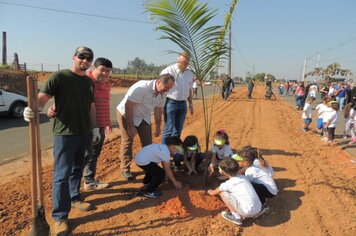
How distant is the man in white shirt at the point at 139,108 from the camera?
4562 mm

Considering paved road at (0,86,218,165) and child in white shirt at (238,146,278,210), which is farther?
paved road at (0,86,218,165)

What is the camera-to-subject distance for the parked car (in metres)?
10.9

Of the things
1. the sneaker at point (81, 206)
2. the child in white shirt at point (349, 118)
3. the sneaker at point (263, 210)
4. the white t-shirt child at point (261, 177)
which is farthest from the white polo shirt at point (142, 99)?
the child in white shirt at point (349, 118)

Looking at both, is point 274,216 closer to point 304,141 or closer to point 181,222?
point 181,222

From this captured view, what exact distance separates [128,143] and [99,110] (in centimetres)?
81

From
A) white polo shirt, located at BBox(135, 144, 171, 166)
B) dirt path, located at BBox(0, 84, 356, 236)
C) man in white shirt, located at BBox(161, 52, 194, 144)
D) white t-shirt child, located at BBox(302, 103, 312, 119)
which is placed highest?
man in white shirt, located at BBox(161, 52, 194, 144)

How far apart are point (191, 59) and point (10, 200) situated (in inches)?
127

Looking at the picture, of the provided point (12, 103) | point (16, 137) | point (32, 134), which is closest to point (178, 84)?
point (32, 134)

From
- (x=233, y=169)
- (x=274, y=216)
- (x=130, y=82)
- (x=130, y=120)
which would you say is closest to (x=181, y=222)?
(x=233, y=169)

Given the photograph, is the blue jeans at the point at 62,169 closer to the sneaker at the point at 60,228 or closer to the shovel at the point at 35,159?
the sneaker at the point at 60,228

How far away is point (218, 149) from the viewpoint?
212 inches

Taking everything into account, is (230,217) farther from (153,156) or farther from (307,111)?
(307,111)

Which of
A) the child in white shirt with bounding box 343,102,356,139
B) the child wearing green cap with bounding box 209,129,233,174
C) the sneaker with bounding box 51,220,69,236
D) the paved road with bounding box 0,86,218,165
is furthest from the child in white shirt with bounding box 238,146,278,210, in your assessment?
the child in white shirt with bounding box 343,102,356,139

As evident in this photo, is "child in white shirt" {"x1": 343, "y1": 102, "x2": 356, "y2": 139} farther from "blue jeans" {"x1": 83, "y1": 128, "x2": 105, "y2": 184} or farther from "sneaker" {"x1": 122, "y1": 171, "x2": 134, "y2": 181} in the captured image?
"blue jeans" {"x1": 83, "y1": 128, "x2": 105, "y2": 184}
